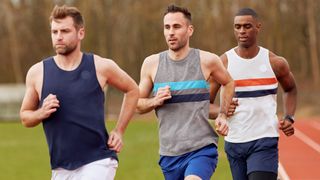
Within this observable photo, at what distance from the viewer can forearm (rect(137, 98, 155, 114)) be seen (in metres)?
6.15

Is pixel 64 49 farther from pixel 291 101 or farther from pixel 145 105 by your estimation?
pixel 291 101

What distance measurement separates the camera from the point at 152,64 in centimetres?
639

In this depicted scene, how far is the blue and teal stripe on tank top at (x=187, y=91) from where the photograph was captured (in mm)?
6184

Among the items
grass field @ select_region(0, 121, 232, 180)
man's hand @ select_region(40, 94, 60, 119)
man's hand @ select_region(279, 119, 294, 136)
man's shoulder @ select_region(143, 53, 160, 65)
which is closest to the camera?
man's hand @ select_region(40, 94, 60, 119)

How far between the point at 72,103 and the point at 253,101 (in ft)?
7.00

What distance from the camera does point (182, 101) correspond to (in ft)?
20.3

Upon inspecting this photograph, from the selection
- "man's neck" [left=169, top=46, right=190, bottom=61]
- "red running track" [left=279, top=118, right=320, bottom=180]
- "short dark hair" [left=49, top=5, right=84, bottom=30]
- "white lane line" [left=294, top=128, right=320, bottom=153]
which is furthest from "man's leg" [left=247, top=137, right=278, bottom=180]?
"white lane line" [left=294, top=128, right=320, bottom=153]

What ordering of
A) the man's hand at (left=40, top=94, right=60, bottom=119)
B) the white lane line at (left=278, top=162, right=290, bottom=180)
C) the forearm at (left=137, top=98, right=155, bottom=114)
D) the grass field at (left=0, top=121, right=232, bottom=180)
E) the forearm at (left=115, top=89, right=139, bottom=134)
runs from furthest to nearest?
the grass field at (left=0, top=121, right=232, bottom=180), the white lane line at (left=278, top=162, right=290, bottom=180), the forearm at (left=137, top=98, right=155, bottom=114), the forearm at (left=115, top=89, right=139, bottom=134), the man's hand at (left=40, top=94, right=60, bottom=119)

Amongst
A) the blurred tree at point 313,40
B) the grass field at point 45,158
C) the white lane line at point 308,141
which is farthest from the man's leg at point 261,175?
the blurred tree at point 313,40

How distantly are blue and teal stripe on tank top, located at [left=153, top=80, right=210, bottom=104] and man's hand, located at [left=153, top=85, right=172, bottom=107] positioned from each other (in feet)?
0.34

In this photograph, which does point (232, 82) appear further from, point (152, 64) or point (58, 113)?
point (58, 113)

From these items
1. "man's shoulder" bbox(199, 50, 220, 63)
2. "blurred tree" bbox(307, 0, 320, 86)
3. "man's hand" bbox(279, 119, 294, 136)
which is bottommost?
"blurred tree" bbox(307, 0, 320, 86)

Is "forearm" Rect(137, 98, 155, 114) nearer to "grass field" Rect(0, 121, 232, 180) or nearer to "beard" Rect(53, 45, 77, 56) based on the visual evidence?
"beard" Rect(53, 45, 77, 56)

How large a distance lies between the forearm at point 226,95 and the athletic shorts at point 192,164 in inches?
14.5
